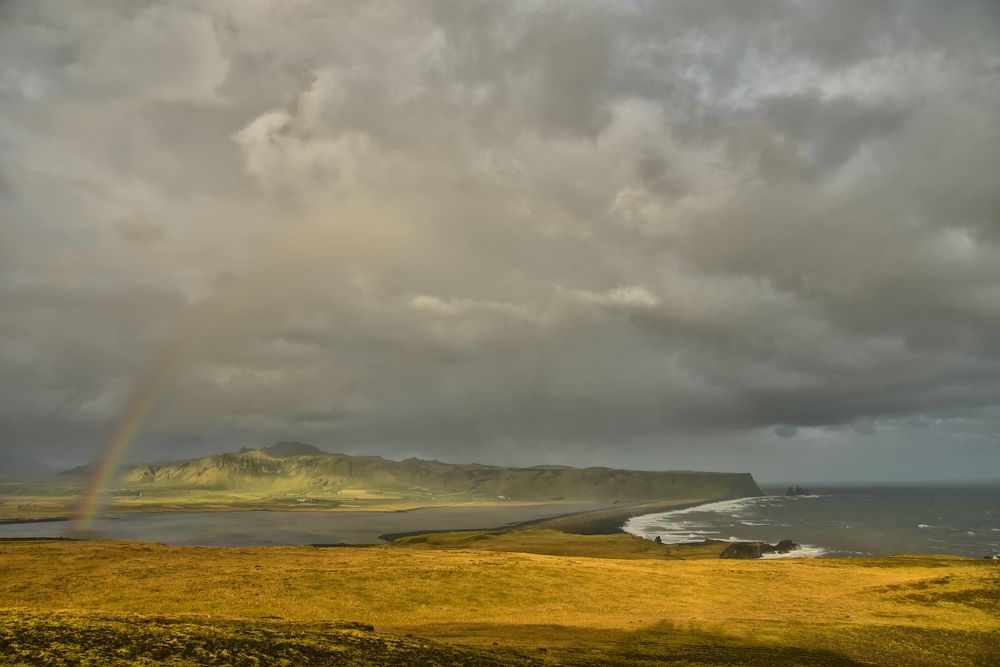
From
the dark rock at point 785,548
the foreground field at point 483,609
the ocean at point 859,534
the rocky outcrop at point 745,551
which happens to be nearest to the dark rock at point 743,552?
the rocky outcrop at point 745,551

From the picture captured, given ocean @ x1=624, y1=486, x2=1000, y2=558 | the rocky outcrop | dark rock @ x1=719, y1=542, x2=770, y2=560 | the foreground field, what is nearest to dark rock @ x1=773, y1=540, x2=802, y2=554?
the rocky outcrop

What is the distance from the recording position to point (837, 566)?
65.7 m

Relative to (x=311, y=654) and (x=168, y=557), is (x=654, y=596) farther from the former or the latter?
(x=168, y=557)

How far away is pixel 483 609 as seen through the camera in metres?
41.9

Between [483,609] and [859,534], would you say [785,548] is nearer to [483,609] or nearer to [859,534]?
[859,534]

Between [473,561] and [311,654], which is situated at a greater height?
[311,654]

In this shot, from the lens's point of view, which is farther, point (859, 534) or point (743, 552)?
point (859, 534)

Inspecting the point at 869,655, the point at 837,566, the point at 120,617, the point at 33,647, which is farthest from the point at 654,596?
the point at 33,647

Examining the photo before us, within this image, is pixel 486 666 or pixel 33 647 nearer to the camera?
pixel 33 647

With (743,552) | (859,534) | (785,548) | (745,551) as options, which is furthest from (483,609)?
(859,534)

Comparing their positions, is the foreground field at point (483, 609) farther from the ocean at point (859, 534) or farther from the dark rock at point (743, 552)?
the ocean at point (859, 534)

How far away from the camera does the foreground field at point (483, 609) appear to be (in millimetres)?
21016

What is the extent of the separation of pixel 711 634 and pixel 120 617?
30228 millimetres

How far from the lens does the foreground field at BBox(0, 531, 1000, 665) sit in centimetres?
2102
